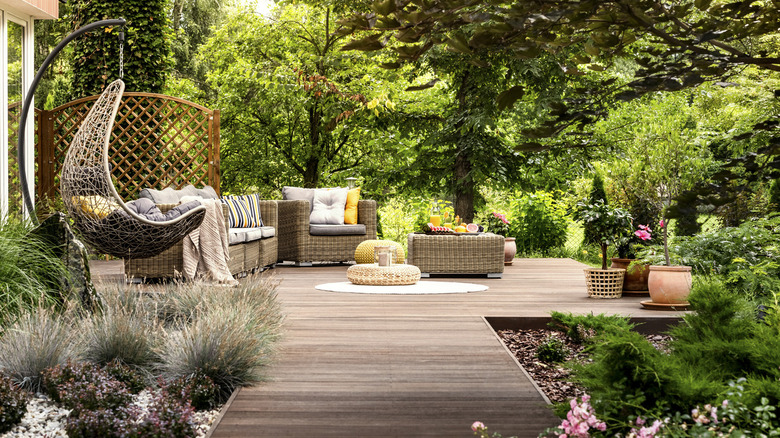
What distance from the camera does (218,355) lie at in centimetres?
253

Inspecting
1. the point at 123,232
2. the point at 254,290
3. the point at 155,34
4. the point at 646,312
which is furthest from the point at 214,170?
the point at 646,312

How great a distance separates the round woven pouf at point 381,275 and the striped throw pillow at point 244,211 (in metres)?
1.52

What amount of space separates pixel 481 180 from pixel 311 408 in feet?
22.5

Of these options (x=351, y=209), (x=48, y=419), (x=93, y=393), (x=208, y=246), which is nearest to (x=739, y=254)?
(x=208, y=246)

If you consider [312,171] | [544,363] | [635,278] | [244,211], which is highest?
[312,171]

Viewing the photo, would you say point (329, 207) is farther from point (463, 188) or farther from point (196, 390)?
point (196, 390)

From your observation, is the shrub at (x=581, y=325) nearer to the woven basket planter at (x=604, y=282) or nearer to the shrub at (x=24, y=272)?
the woven basket planter at (x=604, y=282)

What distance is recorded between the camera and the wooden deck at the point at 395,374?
2.13 m

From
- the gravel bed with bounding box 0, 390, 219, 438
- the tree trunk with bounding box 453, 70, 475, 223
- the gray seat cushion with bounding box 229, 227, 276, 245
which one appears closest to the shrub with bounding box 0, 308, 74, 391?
the gravel bed with bounding box 0, 390, 219, 438

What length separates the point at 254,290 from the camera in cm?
373

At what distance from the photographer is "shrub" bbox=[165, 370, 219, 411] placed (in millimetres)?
2309

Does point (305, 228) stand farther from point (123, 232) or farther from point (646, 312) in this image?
point (646, 312)

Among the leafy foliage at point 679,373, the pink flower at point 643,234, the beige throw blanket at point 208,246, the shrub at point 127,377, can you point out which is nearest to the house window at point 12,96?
the beige throw blanket at point 208,246

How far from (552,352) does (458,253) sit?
3.44 m
